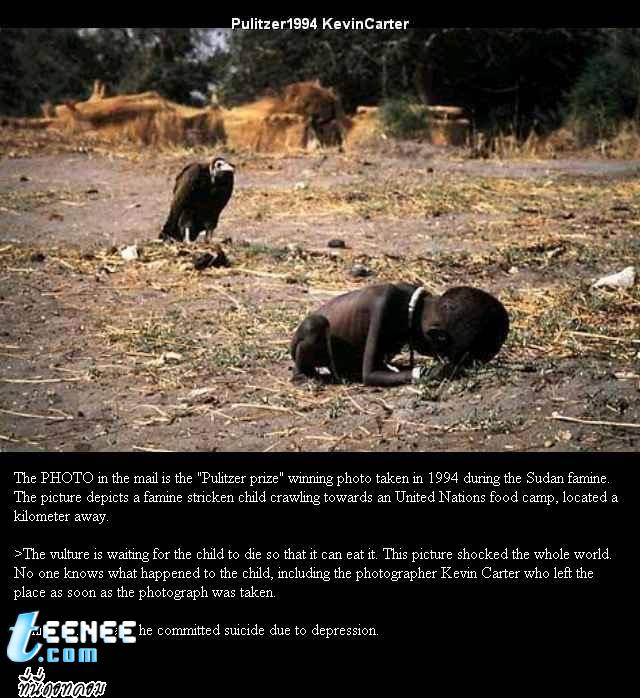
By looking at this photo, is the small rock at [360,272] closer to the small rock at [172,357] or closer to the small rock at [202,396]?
the small rock at [172,357]

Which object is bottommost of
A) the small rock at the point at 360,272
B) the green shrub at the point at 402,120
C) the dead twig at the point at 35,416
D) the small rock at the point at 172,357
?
the dead twig at the point at 35,416

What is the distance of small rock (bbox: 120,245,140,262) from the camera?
911cm

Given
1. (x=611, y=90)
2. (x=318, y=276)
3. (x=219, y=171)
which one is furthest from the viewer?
(x=611, y=90)

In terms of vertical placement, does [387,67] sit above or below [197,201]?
above

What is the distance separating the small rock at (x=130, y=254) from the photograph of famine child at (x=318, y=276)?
0.05m

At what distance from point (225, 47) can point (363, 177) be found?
1439 cm

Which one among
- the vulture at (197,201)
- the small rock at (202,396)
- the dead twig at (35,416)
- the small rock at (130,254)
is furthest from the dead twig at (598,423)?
the vulture at (197,201)

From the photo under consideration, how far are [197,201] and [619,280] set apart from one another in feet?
13.8

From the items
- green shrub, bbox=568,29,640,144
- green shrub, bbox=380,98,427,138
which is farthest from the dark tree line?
green shrub, bbox=380,98,427,138

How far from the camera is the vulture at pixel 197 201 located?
32.6 feet

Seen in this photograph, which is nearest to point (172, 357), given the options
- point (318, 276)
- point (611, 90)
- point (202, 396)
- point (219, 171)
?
point (202, 396)

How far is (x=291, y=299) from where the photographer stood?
778 centimetres

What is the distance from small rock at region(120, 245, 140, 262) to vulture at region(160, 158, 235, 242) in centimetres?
72

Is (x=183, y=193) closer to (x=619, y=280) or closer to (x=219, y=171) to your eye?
(x=219, y=171)
